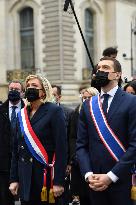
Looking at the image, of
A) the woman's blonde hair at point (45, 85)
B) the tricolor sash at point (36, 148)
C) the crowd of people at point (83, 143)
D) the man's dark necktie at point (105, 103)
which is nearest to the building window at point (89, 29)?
the woman's blonde hair at point (45, 85)

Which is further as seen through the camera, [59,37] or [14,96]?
[59,37]

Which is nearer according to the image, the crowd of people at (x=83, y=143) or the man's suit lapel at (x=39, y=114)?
the crowd of people at (x=83, y=143)

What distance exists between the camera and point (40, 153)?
532 cm

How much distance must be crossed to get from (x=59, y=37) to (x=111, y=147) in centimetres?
2591

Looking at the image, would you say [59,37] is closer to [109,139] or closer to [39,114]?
[39,114]

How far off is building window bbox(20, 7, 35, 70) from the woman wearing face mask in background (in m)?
27.1

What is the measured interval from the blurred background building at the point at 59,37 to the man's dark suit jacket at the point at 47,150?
23757 mm

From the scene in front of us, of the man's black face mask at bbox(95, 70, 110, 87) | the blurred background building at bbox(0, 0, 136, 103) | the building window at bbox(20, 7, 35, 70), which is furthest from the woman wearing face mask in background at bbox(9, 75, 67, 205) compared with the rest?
the building window at bbox(20, 7, 35, 70)

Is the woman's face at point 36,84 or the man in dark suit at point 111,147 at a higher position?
the woman's face at point 36,84

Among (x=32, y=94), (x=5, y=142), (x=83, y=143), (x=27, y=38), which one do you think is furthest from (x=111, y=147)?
(x=27, y=38)

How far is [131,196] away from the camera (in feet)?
15.4

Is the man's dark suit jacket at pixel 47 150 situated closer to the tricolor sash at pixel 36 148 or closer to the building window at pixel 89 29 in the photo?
the tricolor sash at pixel 36 148

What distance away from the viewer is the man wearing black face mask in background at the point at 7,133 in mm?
6949

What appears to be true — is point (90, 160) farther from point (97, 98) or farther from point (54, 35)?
point (54, 35)
